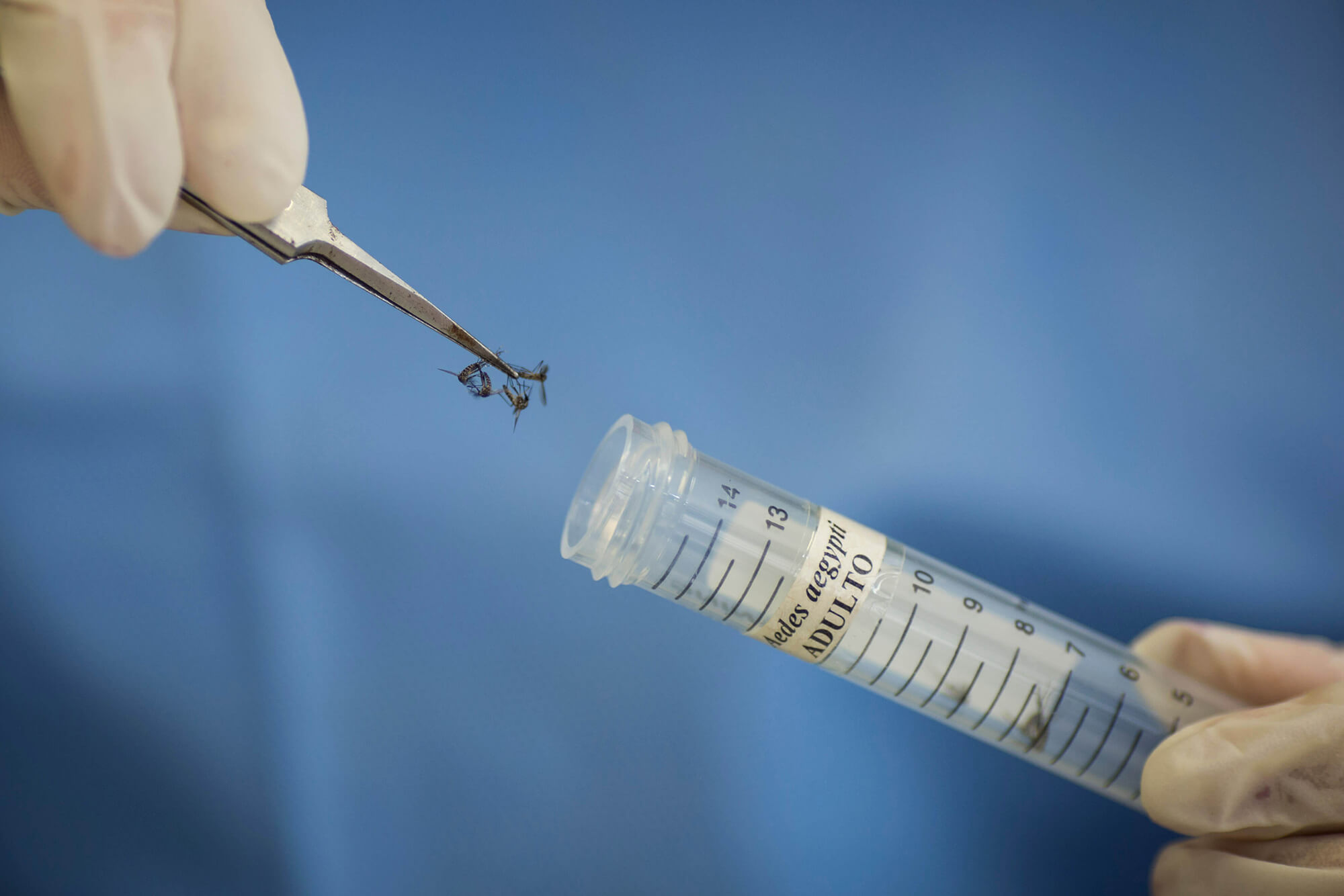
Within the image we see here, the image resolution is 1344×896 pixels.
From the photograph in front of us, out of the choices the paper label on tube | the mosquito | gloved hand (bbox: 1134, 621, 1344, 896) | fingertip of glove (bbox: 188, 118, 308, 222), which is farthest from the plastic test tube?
fingertip of glove (bbox: 188, 118, 308, 222)

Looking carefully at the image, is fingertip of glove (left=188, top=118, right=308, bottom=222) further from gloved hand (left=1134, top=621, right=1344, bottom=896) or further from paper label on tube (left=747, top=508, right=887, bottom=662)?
gloved hand (left=1134, top=621, right=1344, bottom=896)

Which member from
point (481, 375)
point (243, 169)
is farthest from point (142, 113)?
point (481, 375)

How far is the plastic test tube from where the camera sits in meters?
1.12

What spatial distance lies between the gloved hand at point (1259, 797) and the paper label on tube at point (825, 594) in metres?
0.57

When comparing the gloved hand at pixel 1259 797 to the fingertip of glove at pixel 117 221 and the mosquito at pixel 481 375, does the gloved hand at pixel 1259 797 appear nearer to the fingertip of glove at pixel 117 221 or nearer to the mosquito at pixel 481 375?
the mosquito at pixel 481 375

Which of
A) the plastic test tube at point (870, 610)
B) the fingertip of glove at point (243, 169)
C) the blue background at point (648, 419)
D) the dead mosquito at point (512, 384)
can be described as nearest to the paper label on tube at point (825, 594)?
the plastic test tube at point (870, 610)

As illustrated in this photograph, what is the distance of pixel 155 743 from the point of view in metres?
1.49

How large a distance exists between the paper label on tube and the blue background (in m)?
0.47

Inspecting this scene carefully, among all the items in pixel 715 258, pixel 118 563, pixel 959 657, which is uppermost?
pixel 715 258

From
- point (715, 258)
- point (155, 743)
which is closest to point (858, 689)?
point (715, 258)

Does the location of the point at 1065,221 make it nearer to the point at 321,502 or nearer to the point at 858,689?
the point at 858,689

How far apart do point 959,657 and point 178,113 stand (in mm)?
1424

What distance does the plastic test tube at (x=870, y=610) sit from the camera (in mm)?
1120

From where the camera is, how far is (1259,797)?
1.16m
